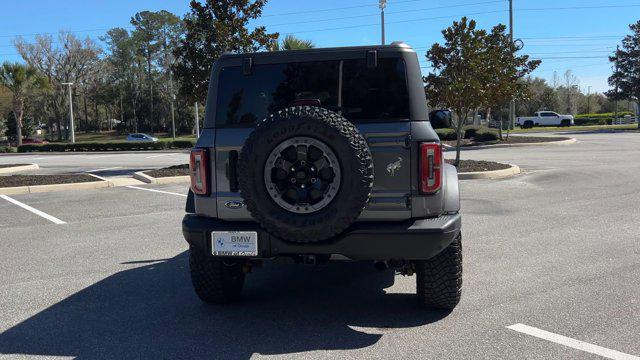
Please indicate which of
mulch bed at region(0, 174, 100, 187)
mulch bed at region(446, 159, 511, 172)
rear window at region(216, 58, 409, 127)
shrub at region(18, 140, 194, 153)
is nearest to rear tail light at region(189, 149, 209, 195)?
rear window at region(216, 58, 409, 127)

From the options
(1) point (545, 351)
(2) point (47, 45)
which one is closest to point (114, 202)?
(1) point (545, 351)

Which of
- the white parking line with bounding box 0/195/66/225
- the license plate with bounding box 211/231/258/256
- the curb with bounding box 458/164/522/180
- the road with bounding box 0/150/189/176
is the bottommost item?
the white parking line with bounding box 0/195/66/225

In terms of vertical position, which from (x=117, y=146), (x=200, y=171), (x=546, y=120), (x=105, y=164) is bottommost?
(x=105, y=164)

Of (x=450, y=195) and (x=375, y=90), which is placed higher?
(x=375, y=90)

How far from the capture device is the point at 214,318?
14.1 ft

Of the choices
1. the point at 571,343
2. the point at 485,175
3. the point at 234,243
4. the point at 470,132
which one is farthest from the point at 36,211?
the point at 470,132

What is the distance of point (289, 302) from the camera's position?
4.66 metres

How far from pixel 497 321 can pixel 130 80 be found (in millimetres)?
79723

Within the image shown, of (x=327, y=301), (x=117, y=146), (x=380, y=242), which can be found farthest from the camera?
(x=117, y=146)

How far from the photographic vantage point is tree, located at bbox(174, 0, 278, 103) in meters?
16.8

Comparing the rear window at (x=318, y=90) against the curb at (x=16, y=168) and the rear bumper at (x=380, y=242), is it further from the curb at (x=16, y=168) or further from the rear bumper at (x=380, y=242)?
the curb at (x=16, y=168)

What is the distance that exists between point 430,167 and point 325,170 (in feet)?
2.48

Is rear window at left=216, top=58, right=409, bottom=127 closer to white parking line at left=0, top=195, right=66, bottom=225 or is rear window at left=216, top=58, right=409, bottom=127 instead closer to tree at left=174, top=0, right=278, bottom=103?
white parking line at left=0, top=195, right=66, bottom=225

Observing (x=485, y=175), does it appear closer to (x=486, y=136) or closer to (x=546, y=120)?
(x=486, y=136)
